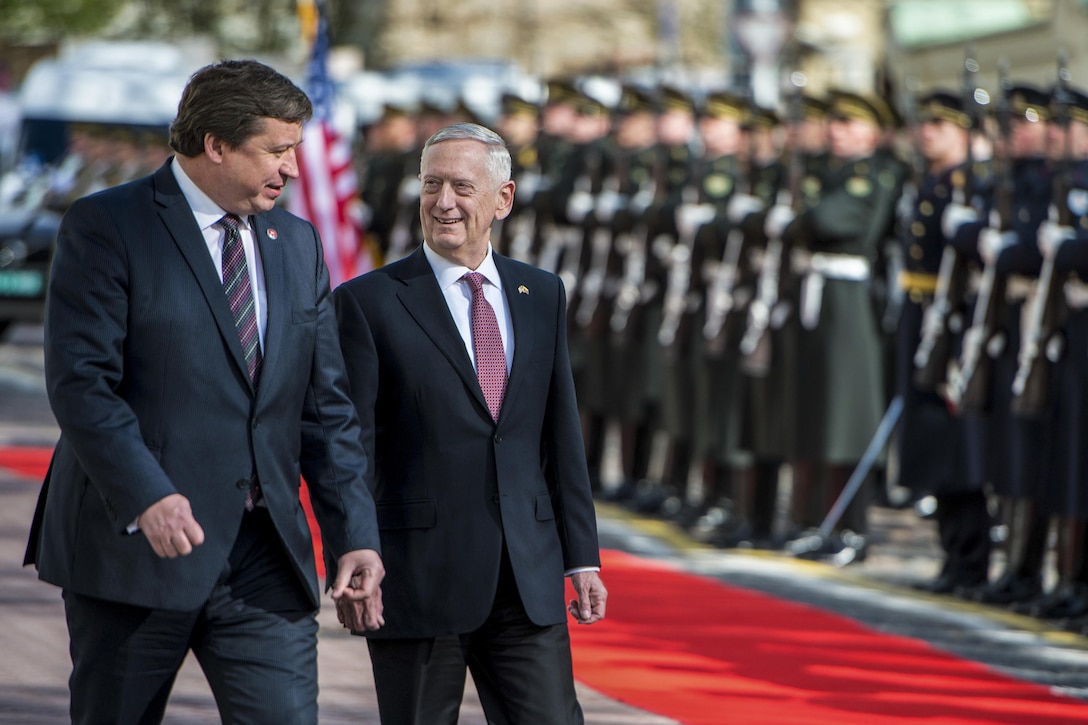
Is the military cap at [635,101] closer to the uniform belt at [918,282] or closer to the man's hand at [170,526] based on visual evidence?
the uniform belt at [918,282]

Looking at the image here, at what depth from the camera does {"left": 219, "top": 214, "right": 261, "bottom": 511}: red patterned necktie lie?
3.88m

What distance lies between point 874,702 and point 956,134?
136 inches

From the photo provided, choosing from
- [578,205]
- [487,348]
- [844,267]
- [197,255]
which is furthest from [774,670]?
[578,205]

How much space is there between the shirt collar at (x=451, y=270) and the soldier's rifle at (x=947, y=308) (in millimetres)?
4665

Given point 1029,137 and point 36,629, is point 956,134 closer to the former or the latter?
point 1029,137

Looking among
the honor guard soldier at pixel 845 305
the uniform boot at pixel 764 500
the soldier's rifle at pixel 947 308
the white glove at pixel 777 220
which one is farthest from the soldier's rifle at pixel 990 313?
the uniform boot at pixel 764 500

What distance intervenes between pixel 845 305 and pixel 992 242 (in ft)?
4.89

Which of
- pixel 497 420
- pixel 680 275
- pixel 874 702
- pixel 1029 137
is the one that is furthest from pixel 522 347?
pixel 680 275

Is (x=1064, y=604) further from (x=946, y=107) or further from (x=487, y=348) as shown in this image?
(x=487, y=348)

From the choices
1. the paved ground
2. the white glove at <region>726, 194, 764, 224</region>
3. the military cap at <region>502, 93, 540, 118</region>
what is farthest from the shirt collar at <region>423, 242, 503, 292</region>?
the military cap at <region>502, 93, 540, 118</region>

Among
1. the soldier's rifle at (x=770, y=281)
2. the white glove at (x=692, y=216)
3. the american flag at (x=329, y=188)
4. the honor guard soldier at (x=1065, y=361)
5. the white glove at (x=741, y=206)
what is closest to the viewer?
the honor guard soldier at (x=1065, y=361)

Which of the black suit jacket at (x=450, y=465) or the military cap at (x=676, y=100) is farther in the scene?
the military cap at (x=676, y=100)

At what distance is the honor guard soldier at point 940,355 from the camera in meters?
8.66

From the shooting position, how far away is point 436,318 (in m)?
4.19
